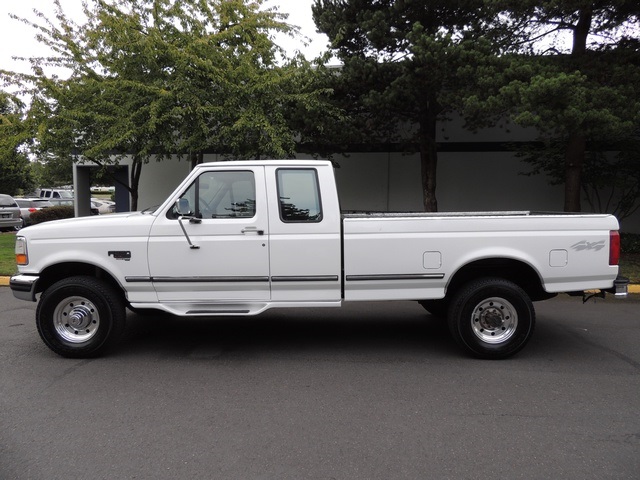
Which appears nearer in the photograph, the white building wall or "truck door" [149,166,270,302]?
"truck door" [149,166,270,302]

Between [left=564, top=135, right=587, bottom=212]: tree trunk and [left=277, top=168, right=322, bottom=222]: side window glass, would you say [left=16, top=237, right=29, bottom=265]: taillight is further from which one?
[left=564, top=135, right=587, bottom=212]: tree trunk

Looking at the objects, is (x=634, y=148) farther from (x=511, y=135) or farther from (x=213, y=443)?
(x=213, y=443)

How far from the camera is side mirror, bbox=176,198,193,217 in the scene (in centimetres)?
505

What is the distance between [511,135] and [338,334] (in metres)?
11.9

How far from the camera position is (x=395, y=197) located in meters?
16.8

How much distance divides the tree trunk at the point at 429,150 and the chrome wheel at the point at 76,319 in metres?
10.3

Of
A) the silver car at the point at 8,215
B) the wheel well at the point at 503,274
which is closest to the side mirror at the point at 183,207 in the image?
the wheel well at the point at 503,274

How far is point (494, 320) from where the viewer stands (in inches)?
204

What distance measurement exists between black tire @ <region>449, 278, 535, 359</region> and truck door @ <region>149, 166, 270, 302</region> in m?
2.02

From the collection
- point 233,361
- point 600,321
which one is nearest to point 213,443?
point 233,361

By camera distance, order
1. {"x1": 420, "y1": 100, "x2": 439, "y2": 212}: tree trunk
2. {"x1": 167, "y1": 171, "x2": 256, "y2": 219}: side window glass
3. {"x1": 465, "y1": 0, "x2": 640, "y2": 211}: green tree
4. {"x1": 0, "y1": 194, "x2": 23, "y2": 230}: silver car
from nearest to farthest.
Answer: {"x1": 167, "y1": 171, "x2": 256, "y2": 219}: side window glass < {"x1": 465, "y1": 0, "x2": 640, "y2": 211}: green tree < {"x1": 420, "y1": 100, "x2": 439, "y2": 212}: tree trunk < {"x1": 0, "y1": 194, "x2": 23, "y2": 230}: silver car

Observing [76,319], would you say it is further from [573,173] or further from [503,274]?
[573,173]

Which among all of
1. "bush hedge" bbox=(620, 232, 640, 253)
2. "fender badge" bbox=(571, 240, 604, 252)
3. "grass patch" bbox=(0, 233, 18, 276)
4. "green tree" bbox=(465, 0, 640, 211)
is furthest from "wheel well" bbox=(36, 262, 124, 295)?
"bush hedge" bbox=(620, 232, 640, 253)

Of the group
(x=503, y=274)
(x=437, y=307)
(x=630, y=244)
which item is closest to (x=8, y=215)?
(x=437, y=307)
